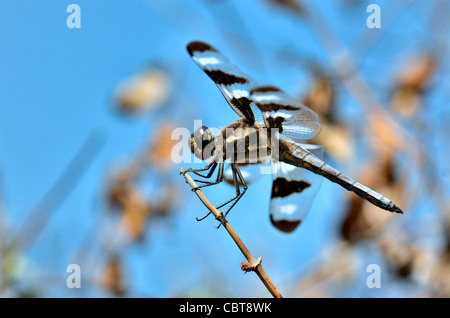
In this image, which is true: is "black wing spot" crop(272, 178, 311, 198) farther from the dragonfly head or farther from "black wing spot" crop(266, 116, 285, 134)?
the dragonfly head

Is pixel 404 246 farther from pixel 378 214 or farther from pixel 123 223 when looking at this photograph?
pixel 123 223

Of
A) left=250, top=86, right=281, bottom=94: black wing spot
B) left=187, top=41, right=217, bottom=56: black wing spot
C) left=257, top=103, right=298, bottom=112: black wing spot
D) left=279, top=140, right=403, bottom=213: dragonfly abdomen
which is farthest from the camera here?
left=279, top=140, right=403, bottom=213: dragonfly abdomen

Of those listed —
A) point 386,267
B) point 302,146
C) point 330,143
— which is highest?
point 330,143

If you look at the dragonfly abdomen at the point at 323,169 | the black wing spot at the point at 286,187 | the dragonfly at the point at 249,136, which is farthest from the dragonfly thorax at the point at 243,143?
the black wing spot at the point at 286,187

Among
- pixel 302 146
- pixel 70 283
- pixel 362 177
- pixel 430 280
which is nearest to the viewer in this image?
pixel 302 146

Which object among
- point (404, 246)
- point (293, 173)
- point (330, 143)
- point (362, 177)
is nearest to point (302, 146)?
point (293, 173)

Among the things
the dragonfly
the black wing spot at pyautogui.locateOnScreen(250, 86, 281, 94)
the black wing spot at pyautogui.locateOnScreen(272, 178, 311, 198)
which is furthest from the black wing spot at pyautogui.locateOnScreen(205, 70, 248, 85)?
the black wing spot at pyautogui.locateOnScreen(272, 178, 311, 198)
